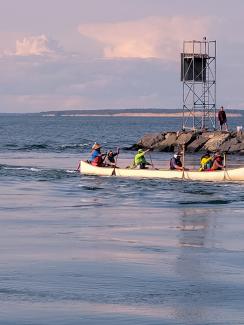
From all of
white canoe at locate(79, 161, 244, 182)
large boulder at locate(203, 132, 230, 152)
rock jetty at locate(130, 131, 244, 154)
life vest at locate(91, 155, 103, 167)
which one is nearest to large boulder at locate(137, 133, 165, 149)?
rock jetty at locate(130, 131, 244, 154)

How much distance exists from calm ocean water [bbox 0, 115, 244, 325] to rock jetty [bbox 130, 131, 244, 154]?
2940 centimetres

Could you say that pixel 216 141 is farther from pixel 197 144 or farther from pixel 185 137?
pixel 185 137

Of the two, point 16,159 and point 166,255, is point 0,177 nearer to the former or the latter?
point 16,159

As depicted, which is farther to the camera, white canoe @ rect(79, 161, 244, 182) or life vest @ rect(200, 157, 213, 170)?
life vest @ rect(200, 157, 213, 170)

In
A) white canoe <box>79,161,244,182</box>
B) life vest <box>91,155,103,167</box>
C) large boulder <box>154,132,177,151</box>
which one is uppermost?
life vest <box>91,155,103,167</box>

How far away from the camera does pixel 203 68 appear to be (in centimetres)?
7069

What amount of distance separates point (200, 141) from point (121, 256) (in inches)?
1966

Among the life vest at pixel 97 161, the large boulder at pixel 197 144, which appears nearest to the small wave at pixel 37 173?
the life vest at pixel 97 161

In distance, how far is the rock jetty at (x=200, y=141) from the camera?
67.8 meters

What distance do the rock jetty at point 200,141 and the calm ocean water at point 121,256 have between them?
29405mm

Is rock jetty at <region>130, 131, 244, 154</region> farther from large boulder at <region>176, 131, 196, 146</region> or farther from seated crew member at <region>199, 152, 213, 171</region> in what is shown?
seated crew member at <region>199, 152, 213, 171</region>

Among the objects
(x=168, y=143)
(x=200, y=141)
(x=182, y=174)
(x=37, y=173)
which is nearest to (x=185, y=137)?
(x=168, y=143)

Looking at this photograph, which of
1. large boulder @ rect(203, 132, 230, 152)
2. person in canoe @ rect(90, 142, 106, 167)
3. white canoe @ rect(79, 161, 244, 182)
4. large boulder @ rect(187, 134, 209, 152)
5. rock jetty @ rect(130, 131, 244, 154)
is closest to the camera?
white canoe @ rect(79, 161, 244, 182)

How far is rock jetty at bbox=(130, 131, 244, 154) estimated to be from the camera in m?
67.8
